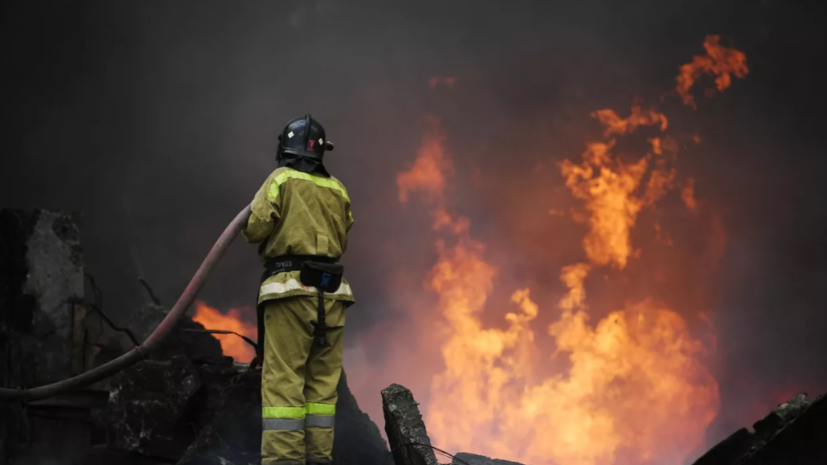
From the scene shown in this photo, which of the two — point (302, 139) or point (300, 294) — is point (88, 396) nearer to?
point (300, 294)

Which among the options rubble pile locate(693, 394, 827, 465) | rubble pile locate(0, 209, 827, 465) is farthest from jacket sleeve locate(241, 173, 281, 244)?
rubble pile locate(693, 394, 827, 465)

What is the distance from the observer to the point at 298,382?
14.1ft

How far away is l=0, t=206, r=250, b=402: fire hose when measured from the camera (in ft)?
15.4

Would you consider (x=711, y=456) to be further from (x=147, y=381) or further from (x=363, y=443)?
(x=147, y=381)

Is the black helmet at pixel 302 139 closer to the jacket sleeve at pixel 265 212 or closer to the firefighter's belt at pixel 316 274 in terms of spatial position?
the jacket sleeve at pixel 265 212

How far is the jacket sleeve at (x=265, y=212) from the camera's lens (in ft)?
14.5

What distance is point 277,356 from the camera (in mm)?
4301

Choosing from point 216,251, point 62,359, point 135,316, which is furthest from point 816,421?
point 135,316

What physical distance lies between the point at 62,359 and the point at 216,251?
113 inches

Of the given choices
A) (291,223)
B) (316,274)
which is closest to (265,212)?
(291,223)

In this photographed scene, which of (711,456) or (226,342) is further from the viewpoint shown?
(226,342)

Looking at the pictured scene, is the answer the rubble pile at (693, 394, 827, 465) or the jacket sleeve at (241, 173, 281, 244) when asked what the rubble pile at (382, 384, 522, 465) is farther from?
the rubble pile at (693, 394, 827, 465)

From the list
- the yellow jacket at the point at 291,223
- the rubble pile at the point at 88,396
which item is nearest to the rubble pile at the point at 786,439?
the yellow jacket at the point at 291,223

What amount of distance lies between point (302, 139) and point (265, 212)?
637 mm
